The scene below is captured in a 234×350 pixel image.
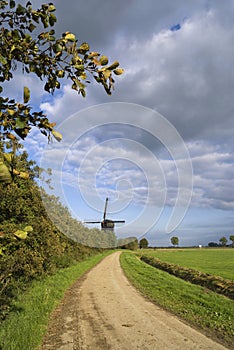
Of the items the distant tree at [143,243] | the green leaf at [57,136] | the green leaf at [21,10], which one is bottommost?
the green leaf at [57,136]

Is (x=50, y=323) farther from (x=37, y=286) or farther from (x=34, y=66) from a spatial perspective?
(x=34, y=66)

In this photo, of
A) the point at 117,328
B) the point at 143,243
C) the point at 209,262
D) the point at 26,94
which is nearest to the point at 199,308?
the point at 117,328

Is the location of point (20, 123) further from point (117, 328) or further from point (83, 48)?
point (117, 328)

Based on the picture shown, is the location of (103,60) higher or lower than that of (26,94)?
higher

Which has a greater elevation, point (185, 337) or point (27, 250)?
point (27, 250)

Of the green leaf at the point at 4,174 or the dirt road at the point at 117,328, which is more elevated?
the green leaf at the point at 4,174

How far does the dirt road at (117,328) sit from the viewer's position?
308 inches

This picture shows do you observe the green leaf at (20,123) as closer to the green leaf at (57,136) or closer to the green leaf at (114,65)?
the green leaf at (57,136)

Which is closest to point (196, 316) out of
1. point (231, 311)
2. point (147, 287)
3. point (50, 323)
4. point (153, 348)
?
point (231, 311)

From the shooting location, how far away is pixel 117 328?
9.35m

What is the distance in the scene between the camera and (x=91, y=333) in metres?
8.77

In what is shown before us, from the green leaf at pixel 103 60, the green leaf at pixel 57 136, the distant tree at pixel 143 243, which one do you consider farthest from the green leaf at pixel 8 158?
the distant tree at pixel 143 243

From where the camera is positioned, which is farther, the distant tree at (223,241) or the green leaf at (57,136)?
the distant tree at (223,241)

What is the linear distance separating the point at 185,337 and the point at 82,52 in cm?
858
